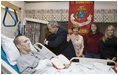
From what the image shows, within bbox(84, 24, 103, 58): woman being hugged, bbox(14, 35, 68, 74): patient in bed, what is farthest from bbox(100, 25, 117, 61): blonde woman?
bbox(14, 35, 68, 74): patient in bed

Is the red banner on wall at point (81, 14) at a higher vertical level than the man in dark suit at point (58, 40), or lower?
higher

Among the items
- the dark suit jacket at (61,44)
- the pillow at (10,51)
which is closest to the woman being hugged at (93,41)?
the dark suit jacket at (61,44)

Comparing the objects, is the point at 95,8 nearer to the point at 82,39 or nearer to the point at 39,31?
the point at 82,39

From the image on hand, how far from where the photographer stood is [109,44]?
2.38 metres

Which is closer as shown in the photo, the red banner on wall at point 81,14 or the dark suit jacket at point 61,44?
the dark suit jacket at point 61,44

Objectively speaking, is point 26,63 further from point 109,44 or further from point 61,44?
point 109,44

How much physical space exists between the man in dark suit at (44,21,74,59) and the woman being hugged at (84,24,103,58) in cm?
42

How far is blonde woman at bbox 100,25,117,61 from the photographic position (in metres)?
2.38

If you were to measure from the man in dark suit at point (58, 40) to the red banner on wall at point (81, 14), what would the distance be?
0.35 metres

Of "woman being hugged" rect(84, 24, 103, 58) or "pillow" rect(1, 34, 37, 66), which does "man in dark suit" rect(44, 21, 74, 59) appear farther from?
"pillow" rect(1, 34, 37, 66)

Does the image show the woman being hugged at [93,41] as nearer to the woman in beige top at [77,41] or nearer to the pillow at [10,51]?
the woman in beige top at [77,41]

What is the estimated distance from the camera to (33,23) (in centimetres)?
283

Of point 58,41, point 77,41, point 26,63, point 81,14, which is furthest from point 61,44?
point 26,63

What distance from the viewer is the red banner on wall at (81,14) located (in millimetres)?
→ 2904
